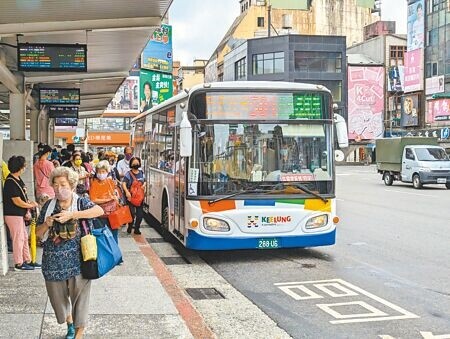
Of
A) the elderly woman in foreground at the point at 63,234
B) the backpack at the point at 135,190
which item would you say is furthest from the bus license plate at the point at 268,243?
the elderly woman in foreground at the point at 63,234

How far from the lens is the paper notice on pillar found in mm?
69500

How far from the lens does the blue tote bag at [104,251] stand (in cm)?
542

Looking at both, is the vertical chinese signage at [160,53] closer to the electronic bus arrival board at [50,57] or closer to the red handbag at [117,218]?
the electronic bus arrival board at [50,57]

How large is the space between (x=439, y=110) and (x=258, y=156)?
5780cm

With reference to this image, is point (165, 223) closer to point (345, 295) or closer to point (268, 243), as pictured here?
point (268, 243)

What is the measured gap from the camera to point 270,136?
10.3 meters

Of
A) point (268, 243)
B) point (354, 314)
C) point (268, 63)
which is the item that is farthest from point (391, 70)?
point (354, 314)

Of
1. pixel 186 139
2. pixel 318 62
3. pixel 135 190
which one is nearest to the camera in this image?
pixel 186 139

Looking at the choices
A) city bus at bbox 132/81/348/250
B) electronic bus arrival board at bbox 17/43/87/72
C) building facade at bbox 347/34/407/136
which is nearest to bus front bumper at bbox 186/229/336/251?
city bus at bbox 132/81/348/250

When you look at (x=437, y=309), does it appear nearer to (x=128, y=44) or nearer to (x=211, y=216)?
(x=211, y=216)

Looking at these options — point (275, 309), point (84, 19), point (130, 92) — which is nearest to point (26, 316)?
point (275, 309)

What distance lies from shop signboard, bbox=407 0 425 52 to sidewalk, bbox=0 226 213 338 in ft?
216

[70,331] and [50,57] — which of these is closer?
[70,331]

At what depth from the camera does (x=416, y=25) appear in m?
70.2
